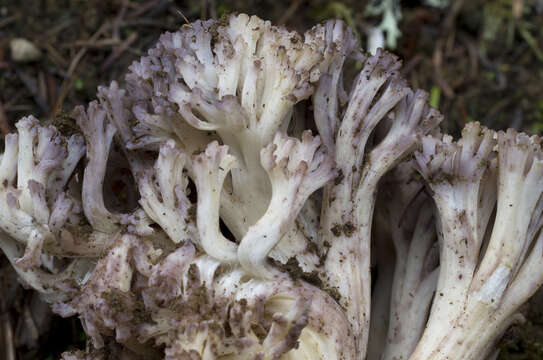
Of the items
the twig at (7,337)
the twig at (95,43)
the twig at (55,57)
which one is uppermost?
the twig at (95,43)

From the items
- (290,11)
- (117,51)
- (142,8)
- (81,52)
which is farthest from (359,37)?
(81,52)

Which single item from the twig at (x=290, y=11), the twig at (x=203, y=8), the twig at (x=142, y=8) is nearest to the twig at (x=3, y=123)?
the twig at (x=142, y=8)

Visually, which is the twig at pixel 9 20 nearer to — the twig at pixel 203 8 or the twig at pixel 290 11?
the twig at pixel 203 8

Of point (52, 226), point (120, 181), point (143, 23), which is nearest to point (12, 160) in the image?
point (52, 226)

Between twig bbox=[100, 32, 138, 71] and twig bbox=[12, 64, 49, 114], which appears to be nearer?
twig bbox=[12, 64, 49, 114]

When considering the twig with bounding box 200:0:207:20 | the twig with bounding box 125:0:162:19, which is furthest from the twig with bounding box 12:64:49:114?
the twig with bounding box 200:0:207:20

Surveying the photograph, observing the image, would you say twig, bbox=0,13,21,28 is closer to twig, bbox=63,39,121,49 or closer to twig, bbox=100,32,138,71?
twig, bbox=63,39,121,49

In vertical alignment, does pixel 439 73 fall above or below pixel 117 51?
below

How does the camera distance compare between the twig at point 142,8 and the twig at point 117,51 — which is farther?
the twig at point 142,8

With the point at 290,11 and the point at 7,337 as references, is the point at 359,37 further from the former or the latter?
the point at 7,337
